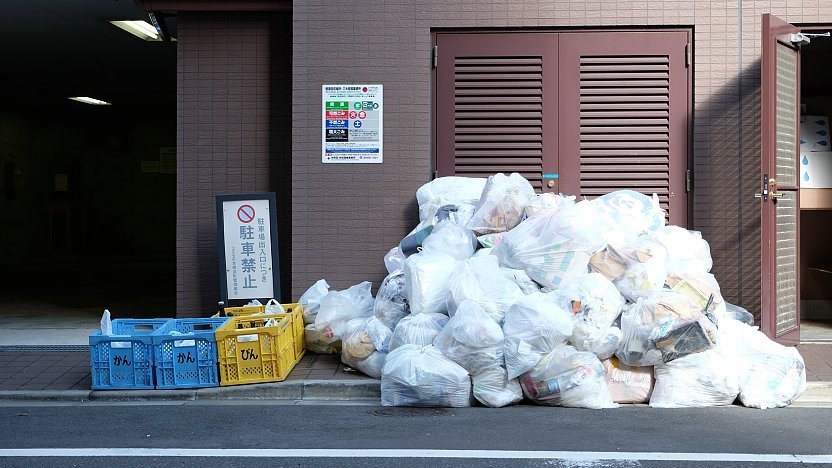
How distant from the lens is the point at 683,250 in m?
6.98

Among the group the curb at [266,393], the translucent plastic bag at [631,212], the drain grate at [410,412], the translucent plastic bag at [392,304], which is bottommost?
the drain grate at [410,412]

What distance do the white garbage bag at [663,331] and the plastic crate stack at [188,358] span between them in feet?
8.43

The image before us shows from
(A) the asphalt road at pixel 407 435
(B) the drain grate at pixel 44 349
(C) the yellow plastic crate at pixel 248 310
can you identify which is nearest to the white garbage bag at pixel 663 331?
(A) the asphalt road at pixel 407 435

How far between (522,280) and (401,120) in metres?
2.49

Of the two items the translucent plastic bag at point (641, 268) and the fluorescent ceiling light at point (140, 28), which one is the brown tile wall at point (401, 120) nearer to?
the translucent plastic bag at point (641, 268)

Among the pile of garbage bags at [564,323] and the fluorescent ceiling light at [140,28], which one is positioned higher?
the fluorescent ceiling light at [140,28]

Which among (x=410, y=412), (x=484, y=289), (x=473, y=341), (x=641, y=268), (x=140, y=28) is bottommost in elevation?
(x=410, y=412)

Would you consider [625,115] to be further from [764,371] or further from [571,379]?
[571,379]

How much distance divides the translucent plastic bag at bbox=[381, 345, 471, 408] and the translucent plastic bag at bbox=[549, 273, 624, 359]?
855 millimetres

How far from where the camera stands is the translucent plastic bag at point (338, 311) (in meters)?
7.34

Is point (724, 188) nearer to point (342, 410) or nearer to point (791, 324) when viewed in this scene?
point (791, 324)

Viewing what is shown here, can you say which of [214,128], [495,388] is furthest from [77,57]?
[495,388]

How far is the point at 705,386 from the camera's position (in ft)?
19.7

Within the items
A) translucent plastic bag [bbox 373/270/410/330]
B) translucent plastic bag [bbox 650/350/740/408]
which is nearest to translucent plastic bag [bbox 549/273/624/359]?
translucent plastic bag [bbox 650/350/740/408]
